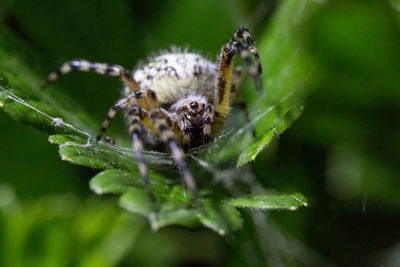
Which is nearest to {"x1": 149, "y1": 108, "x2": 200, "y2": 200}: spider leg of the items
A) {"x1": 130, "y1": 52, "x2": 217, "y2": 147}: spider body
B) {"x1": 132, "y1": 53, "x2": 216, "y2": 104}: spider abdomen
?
{"x1": 130, "y1": 52, "x2": 217, "y2": 147}: spider body

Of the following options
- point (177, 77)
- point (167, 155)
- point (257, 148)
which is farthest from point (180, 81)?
point (257, 148)

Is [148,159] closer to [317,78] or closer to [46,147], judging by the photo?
[46,147]

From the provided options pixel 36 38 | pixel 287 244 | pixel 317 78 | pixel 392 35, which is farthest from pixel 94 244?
pixel 392 35

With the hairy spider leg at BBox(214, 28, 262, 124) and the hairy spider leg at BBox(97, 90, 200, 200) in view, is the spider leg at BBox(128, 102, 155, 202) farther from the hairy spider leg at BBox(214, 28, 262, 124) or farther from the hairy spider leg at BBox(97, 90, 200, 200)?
the hairy spider leg at BBox(214, 28, 262, 124)

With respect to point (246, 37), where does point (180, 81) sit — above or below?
above

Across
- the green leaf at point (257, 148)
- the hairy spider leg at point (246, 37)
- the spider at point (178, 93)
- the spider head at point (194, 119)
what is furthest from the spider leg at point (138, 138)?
the hairy spider leg at point (246, 37)

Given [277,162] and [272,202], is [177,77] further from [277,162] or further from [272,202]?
[272,202]
